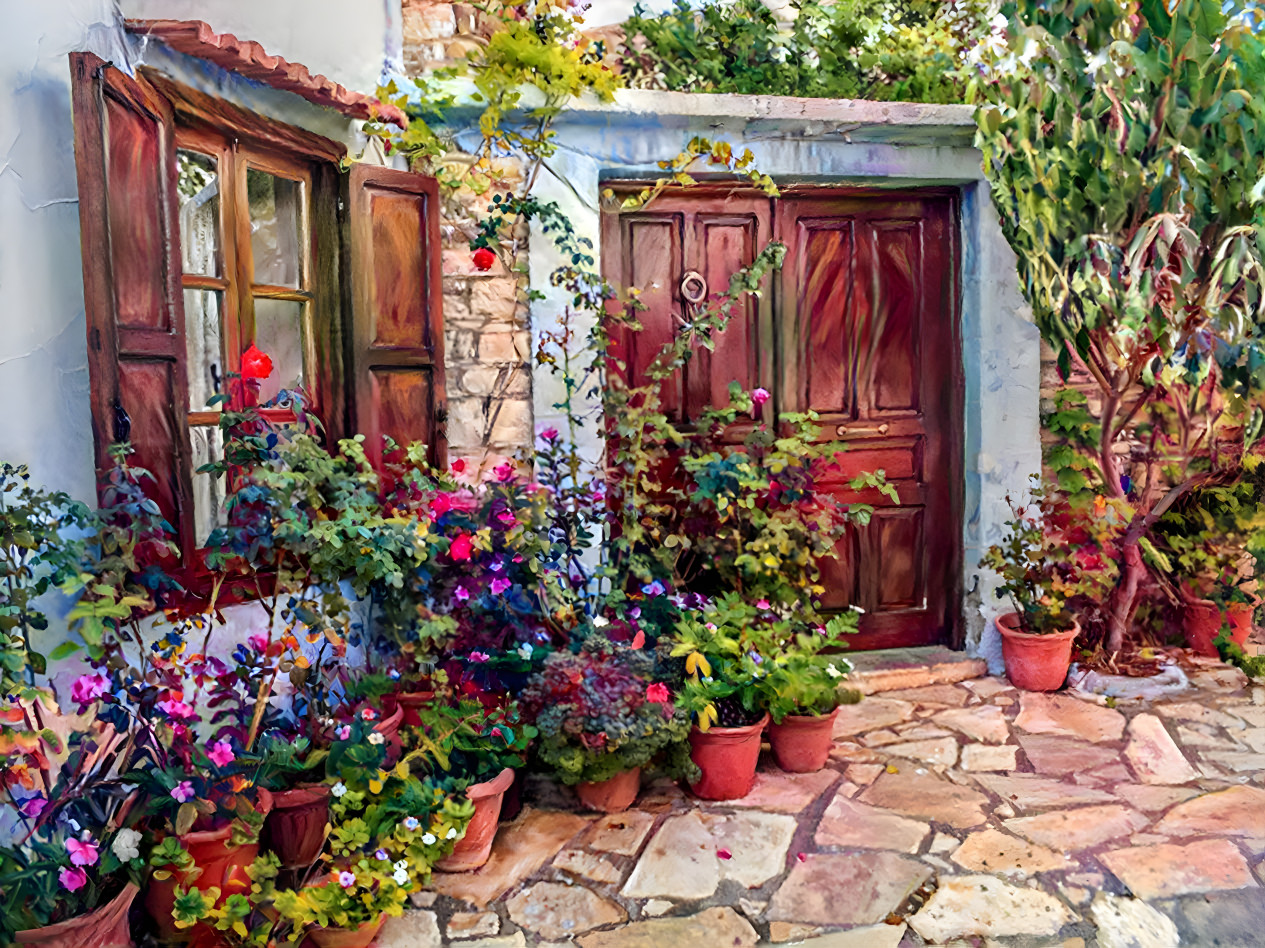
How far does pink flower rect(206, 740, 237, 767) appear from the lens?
2.71 m

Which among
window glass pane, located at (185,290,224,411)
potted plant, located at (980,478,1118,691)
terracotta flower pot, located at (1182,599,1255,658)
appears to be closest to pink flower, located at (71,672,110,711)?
window glass pane, located at (185,290,224,411)

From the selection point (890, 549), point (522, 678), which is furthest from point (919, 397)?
point (522, 678)

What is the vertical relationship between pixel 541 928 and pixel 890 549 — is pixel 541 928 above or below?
below

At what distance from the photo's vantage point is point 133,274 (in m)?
2.97

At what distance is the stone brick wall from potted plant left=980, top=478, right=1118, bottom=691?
2508 millimetres

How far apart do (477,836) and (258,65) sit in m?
2.70

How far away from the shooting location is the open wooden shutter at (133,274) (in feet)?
9.10

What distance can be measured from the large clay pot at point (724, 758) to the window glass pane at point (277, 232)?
8.11 ft

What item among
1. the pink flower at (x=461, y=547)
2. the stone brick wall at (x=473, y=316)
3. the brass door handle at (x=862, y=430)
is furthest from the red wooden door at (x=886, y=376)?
the pink flower at (x=461, y=547)

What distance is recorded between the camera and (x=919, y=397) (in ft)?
17.5

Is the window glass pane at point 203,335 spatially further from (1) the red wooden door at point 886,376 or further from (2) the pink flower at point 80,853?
(1) the red wooden door at point 886,376

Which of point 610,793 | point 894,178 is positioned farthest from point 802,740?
point 894,178

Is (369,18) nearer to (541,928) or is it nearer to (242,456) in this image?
(242,456)

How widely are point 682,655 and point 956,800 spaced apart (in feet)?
3.86
